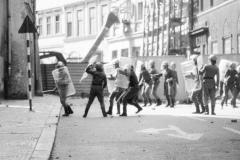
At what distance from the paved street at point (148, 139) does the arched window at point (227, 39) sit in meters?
16.0

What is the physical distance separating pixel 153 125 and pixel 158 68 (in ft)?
Answer: 48.7

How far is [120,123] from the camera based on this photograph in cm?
1514

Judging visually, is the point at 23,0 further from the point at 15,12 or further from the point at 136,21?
the point at 136,21

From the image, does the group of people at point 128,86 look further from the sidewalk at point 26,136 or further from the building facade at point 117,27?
the building facade at point 117,27

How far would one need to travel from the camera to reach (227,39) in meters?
31.6

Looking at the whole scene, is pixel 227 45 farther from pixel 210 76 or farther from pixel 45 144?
pixel 45 144

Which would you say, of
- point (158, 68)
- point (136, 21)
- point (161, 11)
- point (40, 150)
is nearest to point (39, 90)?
point (158, 68)

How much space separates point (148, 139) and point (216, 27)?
2254cm

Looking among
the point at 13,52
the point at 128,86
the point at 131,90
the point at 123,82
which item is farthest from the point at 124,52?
the point at 131,90

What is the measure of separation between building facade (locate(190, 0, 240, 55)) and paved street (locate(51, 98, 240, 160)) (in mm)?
15306

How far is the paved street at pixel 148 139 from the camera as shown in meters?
9.13

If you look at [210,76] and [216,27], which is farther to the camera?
[216,27]

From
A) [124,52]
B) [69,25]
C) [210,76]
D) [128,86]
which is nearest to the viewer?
[210,76]

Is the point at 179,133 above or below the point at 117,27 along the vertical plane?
below
